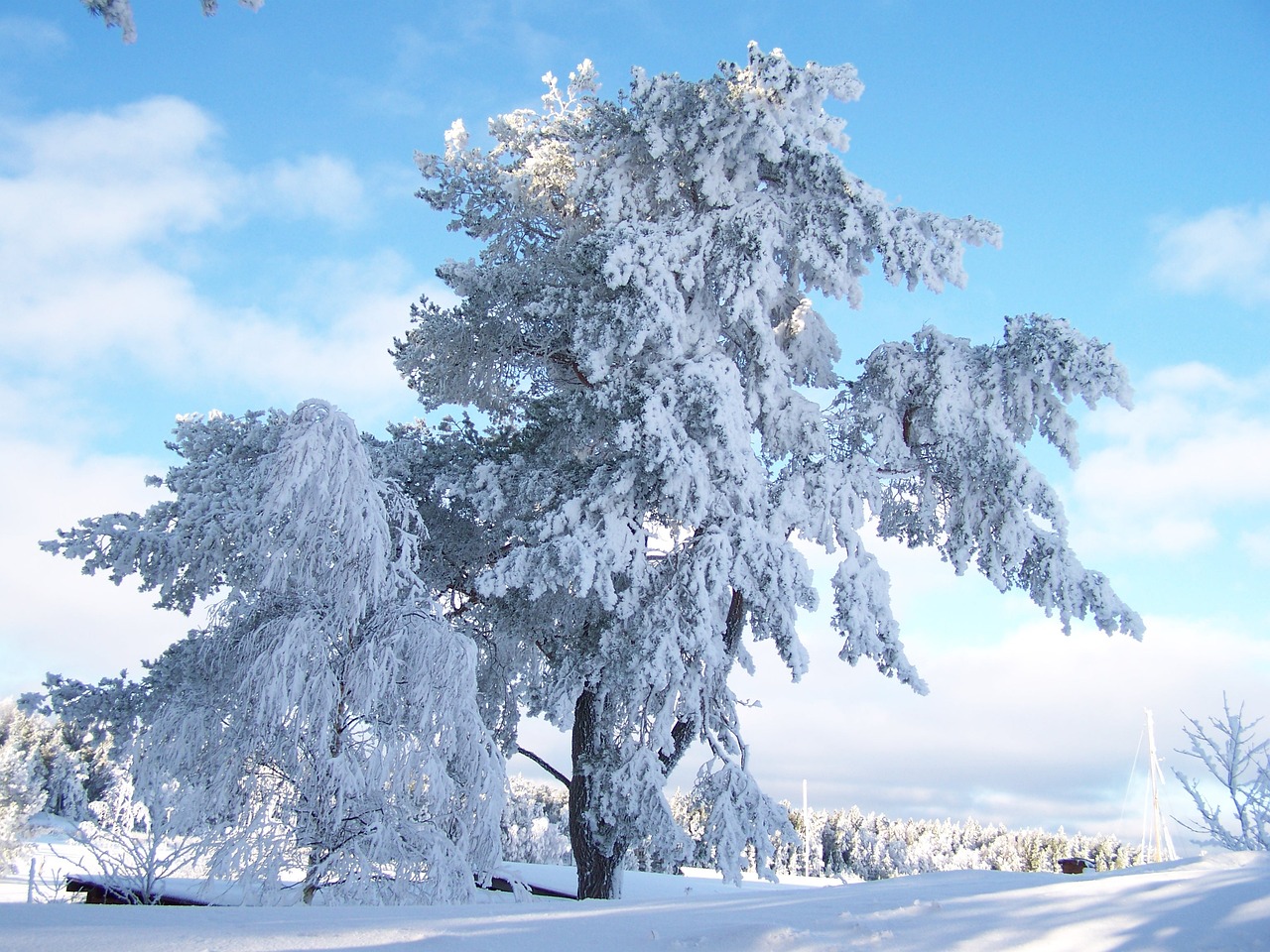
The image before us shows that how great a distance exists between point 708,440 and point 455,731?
4.98 metres

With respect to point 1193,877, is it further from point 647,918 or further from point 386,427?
point 386,427

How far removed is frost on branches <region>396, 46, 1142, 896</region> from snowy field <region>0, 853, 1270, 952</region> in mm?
7757

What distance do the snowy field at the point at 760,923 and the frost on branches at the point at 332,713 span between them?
16.9ft

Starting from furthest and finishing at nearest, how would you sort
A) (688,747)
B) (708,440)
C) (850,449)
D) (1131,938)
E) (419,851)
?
(850,449) → (688,747) → (708,440) → (419,851) → (1131,938)

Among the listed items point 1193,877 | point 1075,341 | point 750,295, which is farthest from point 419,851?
point 1075,341

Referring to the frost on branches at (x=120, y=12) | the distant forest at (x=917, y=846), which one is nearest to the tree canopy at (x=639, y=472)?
the frost on branches at (x=120, y=12)

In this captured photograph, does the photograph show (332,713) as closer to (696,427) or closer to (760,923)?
(696,427)

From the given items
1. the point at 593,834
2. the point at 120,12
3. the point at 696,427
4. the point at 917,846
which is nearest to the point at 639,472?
the point at 696,427

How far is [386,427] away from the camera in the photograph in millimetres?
16438

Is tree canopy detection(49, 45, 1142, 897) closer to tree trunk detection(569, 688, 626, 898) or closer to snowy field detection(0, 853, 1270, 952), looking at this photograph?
tree trunk detection(569, 688, 626, 898)

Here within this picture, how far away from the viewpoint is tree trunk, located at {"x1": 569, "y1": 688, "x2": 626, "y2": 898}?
41.2ft

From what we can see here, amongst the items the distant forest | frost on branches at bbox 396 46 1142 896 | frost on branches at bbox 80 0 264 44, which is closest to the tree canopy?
frost on branches at bbox 396 46 1142 896

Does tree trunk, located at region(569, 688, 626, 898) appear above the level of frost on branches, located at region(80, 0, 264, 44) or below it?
below

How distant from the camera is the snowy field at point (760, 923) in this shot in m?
3.00
